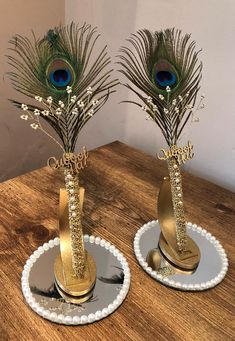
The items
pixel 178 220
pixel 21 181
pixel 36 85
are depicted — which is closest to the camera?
pixel 36 85

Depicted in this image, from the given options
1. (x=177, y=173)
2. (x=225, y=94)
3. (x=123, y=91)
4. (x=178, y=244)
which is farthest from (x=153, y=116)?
(x=123, y=91)

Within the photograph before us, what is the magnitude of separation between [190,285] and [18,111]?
840 millimetres

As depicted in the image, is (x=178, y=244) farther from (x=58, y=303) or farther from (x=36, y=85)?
(x=36, y=85)

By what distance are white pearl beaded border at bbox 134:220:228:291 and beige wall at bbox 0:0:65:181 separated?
0.67m

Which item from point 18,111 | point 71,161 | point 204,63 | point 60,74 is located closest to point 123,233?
point 71,161

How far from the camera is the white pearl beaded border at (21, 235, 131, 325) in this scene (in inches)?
20.6

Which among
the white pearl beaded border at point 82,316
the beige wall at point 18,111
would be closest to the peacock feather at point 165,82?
the white pearl beaded border at point 82,316

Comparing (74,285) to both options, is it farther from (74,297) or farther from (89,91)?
(89,91)

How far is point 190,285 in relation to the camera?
1.97 feet

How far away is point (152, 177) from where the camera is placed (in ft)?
2.96

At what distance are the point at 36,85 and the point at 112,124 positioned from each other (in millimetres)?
679

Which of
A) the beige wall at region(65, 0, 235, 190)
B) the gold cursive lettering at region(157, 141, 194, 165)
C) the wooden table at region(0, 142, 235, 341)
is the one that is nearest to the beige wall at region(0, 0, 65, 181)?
the beige wall at region(65, 0, 235, 190)

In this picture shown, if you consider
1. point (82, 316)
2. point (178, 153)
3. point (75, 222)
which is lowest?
point (82, 316)

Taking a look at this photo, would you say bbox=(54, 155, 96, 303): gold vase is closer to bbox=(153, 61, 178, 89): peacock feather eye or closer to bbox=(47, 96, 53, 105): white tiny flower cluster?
bbox=(47, 96, 53, 105): white tiny flower cluster
